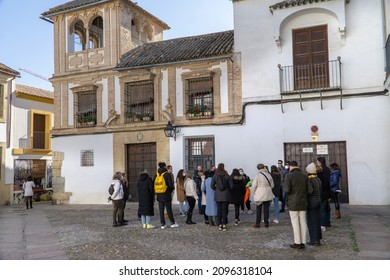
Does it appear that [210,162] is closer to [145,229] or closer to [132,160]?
[132,160]

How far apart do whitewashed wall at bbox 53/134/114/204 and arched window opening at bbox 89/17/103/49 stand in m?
3.46

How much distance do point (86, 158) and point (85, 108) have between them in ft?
5.65

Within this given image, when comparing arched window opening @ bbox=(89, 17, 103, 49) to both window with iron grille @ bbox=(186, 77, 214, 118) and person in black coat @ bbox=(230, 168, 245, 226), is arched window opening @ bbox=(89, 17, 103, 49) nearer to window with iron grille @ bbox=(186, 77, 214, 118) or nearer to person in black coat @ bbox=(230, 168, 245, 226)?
window with iron grille @ bbox=(186, 77, 214, 118)

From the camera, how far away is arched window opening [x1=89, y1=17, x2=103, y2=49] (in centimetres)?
1452

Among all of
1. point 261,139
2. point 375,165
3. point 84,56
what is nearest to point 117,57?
point 84,56

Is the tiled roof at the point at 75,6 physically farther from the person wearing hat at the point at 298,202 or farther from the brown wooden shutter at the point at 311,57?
the person wearing hat at the point at 298,202

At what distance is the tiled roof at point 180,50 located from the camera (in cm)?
1220

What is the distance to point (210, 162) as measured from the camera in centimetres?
1205

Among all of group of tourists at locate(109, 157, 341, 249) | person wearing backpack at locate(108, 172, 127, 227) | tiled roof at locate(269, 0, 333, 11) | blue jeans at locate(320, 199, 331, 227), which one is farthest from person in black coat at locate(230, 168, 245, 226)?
tiled roof at locate(269, 0, 333, 11)

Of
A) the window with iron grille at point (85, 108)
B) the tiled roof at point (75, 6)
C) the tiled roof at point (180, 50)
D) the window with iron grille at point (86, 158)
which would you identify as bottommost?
the window with iron grille at point (86, 158)

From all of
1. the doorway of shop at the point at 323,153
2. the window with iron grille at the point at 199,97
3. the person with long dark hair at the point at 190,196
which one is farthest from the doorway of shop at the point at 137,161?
the person with long dark hair at the point at 190,196

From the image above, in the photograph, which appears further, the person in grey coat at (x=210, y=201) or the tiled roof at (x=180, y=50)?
the tiled roof at (x=180, y=50)

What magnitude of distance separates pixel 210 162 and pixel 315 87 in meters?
3.65

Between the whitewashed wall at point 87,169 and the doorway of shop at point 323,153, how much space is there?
19.3 feet
